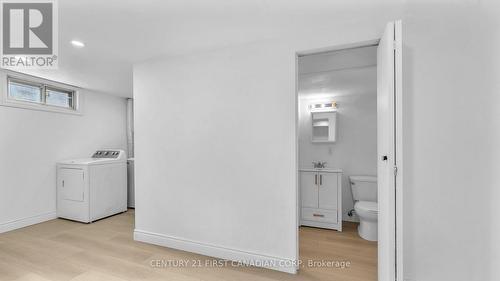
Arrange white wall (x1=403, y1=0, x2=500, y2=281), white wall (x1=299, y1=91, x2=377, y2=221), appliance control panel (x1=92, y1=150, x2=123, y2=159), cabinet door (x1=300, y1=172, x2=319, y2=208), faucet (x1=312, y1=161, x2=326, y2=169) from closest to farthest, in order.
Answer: white wall (x1=403, y1=0, x2=500, y2=281), cabinet door (x1=300, y1=172, x2=319, y2=208), white wall (x1=299, y1=91, x2=377, y2=221), faucet (x1=312, y1=161, x2=326, y2=169), appliance control panel (x1=92, y1=150, x2=123, y2=159)

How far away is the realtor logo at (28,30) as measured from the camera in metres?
1.64

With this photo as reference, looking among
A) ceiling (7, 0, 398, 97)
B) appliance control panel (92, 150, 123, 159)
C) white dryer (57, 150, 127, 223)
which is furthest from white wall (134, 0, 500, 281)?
appliance control panel (92, 150, 123, 159)

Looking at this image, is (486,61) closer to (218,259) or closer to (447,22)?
(447,22)

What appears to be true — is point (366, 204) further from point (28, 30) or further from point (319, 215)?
point (28, 30)

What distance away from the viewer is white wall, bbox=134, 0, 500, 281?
149cm

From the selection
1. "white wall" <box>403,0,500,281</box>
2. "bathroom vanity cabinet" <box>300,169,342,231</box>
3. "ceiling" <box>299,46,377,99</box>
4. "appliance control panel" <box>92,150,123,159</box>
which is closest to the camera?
"white wall" <box>403,0,500,281</box>

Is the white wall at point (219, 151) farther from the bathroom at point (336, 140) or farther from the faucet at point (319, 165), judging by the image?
the faucet at point (319, 165)

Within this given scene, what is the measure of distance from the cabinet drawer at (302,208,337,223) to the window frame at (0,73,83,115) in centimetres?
395

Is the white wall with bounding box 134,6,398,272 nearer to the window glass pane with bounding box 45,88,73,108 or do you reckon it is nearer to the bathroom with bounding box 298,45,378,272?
the bathroom with bounding box 298,45,378,272

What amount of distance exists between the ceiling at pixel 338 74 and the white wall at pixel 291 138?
2.93 ft

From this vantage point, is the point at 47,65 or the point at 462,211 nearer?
the point at 462,211

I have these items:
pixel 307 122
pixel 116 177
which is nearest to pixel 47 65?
pixel 116 177

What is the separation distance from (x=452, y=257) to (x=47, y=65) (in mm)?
4360

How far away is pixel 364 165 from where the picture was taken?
3387 millimetres
